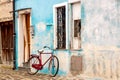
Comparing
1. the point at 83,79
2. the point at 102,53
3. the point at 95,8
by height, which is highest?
the point at 95,8

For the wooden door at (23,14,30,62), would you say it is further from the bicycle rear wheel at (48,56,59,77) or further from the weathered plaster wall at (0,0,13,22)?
the bicycle rear wheel at (48,56,59,77)

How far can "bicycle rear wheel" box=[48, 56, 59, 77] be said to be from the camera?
1658 centimetres

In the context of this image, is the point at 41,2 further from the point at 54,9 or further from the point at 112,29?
the point at 112,29

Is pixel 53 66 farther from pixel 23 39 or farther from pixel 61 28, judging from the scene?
pixel 23 39

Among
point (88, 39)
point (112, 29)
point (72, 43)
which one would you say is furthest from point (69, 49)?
point (112, 29)

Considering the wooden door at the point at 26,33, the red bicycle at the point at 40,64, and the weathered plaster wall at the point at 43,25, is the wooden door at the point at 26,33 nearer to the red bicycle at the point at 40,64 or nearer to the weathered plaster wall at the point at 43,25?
the weathered plaster wall at the point at 43,25

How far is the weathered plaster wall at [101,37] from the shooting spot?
13.3 metres

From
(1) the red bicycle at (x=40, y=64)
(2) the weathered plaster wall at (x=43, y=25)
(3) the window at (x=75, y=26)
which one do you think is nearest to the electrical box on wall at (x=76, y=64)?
(2) the weathered plaster wall at (x=43, y=25)

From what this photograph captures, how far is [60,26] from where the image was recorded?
17.0m

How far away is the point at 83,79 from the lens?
1487 cm

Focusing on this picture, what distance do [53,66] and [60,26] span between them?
5.60ft

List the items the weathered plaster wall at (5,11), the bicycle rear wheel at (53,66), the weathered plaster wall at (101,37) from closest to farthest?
the weathered plaster wall at (101,37), the bicycle rear wheel at (53,66), the weathered plaster wall at (5,11)

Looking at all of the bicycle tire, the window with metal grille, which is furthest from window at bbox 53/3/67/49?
the bicycle tire

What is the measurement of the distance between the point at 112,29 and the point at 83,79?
246 centimetres
